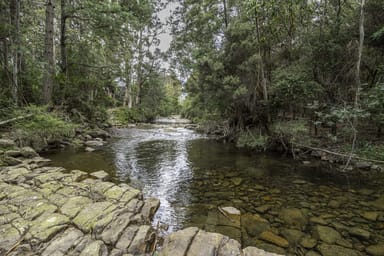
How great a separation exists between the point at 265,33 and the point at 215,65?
2.17 m

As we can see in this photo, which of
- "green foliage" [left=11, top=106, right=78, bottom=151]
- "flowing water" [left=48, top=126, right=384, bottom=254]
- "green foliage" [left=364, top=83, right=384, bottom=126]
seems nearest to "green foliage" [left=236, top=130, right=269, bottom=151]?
"flowing water" [left=48, top=126, right=384, bottom=254]

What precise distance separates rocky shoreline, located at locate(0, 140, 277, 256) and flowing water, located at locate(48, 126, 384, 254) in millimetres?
665

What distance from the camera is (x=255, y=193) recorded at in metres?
4.00

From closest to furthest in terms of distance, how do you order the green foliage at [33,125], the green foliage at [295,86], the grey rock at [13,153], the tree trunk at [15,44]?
1. the grey rock at [13,153]
2. the green foliage at [33,125]
3. the tree trunk at [15,44]
4. the green foliage at [295,86]

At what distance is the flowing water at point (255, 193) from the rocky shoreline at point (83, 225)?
665 mm

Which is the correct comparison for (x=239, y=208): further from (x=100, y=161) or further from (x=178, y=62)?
(x=178, y=62)

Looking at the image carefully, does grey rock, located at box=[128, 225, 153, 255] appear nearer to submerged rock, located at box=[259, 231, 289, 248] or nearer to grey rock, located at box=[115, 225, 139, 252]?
grey rock, located at box=[115, 225, 139, 252]

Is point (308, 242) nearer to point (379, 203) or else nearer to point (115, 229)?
point (379, 203)

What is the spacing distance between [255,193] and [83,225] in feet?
10.7

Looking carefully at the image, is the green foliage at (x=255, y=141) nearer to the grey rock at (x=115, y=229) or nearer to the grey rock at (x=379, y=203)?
the grey rock at (x=379, y=203)

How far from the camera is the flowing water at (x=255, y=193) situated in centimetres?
278

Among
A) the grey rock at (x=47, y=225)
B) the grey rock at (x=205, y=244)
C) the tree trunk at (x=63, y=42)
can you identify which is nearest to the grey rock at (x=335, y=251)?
the grey rock at (x=205, y=244)

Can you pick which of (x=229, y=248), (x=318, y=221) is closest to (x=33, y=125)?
(x=229, y=248)

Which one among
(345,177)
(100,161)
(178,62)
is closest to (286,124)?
(345,177)
